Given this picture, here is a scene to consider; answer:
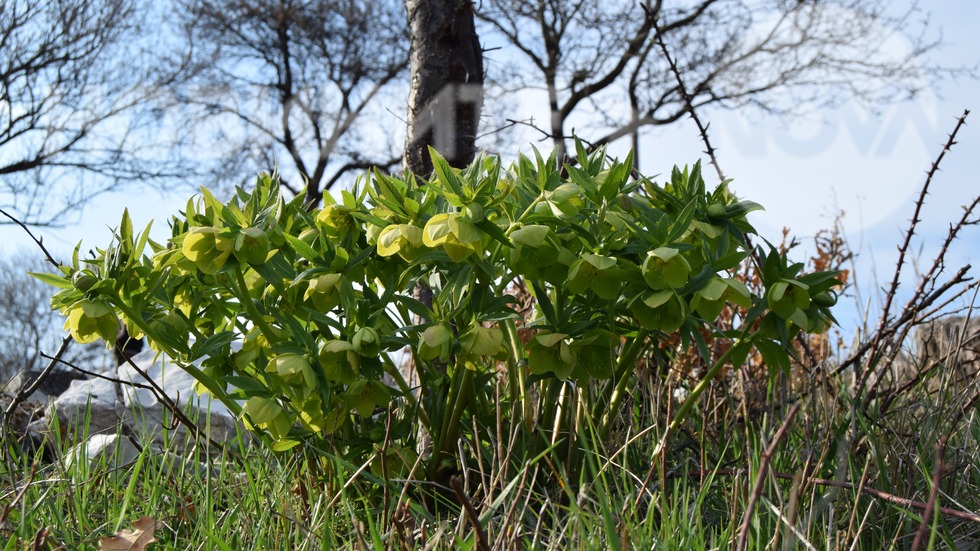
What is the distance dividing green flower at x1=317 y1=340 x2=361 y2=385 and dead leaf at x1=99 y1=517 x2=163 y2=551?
36 cm

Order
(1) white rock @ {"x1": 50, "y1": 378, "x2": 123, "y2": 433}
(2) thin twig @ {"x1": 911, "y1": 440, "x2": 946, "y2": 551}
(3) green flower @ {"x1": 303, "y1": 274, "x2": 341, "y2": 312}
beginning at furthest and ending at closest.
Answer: (1) white rock @ {"x1": 50, "y1": 378, "x2": 123, "y2": 433} → (3) green flower @ {"x1": 303, "y1": 274, "x2": 341, "y2": 312} → (2) thin twig @ {"x1": 911, "y1": 440, "x2": 946, "y2": 551}

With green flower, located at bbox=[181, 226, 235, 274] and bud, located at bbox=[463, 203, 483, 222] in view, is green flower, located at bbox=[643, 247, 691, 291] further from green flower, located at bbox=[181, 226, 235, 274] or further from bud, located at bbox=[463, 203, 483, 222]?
green flower, located at bbox=[181, 226, 235, 274]

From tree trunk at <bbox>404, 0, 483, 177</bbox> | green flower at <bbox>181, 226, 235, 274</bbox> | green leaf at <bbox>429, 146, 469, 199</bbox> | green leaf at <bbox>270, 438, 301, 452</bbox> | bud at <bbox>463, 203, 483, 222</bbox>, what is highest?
tree trunk at <bbox>404, 0, 483, 177</bbox>

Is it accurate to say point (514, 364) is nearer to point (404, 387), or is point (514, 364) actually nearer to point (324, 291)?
point (404, 387)

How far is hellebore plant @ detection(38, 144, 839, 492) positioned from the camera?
1.14 m

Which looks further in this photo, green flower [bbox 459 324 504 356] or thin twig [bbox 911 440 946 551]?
green flower [bbox 459 324 504 356]

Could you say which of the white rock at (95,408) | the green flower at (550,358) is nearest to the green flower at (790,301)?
the green flower at (550,358)

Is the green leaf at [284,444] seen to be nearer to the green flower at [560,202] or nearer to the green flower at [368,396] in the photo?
the green flower at [368,396]

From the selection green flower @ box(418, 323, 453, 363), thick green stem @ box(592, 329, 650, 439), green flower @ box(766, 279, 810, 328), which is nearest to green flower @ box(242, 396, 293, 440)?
green flower @ box(418, 323, 453, 363)

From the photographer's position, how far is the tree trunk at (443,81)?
199 cm

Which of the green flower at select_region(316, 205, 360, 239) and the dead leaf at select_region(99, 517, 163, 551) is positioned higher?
the green flower at select_region(316, 205, 360, 239)

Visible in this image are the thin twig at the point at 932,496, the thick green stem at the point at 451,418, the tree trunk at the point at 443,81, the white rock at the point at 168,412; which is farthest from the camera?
the white rock at the point at 168,412

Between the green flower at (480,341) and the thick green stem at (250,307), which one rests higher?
the thick green stem at (250,307)

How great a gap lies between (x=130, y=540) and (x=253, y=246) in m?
0.46
